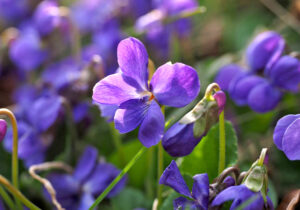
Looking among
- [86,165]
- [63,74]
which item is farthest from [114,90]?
[63,74]

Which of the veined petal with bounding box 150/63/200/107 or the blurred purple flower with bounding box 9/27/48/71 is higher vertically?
the veined petal with bounding box 150/63/200/107

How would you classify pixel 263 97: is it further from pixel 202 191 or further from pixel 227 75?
pixel 202 191

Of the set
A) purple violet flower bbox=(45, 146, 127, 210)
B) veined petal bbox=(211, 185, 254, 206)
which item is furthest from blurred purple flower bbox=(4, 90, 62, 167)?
veined petal bbox=(211, 185, 254, 206)

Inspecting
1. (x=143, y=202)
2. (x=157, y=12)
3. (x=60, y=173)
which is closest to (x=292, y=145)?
(x=143, y=202)

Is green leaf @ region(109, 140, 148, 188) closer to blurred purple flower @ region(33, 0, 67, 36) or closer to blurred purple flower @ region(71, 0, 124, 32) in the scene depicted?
blurred purple flower @ region(33, 0, 67, 36)

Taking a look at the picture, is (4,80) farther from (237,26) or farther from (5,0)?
(237,26)

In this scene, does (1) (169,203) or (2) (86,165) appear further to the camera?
(2) (86,165)

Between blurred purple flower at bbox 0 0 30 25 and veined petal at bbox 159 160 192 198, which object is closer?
veined petal at bbox 159 160 192 198

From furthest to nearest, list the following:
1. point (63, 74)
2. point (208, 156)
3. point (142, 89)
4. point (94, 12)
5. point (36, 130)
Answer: point (94, 12) < point (63, 74) < point (36, 130) < point (208, 156) < point (142, 89)
